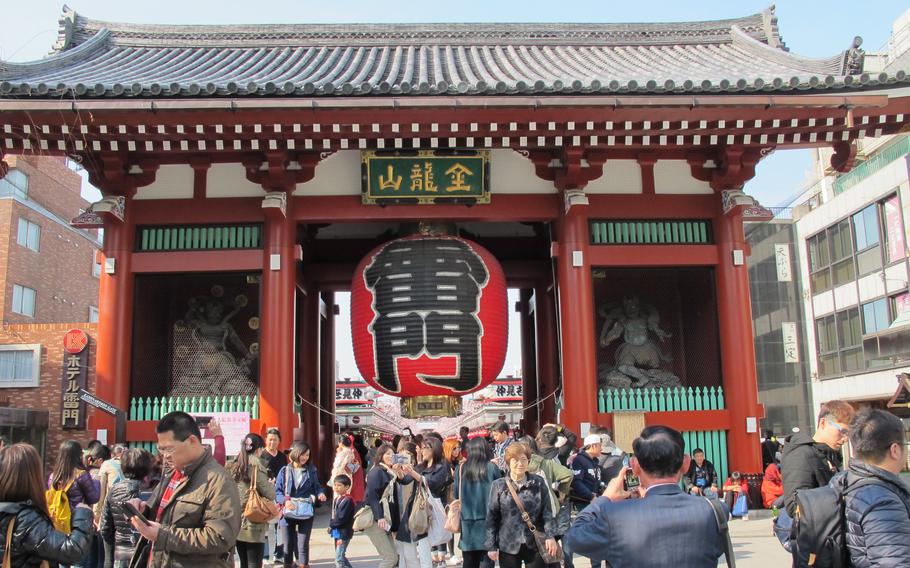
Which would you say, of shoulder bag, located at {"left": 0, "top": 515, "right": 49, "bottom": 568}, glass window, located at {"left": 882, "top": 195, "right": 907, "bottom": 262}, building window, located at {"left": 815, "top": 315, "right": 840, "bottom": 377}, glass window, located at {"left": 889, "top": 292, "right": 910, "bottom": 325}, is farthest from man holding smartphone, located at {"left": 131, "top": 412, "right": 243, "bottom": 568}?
building window, located at {"left": 815, "top": 315, "right": 840, "bottom": 377}

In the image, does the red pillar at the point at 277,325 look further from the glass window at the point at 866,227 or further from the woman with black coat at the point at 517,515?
the glass window at the point at 866,227

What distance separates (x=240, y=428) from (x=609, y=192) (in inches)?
251

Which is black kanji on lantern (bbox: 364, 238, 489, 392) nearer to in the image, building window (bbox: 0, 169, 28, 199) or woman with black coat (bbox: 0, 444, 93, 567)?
woman with black coat (bbox: 0, 444, 93, 567)

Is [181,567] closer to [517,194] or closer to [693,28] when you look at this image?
[517,194]

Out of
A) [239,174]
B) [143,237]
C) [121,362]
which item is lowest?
[121,362]

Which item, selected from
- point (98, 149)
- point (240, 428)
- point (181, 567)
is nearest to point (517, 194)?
point (240, 428)

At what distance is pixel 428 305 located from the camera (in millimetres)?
10766

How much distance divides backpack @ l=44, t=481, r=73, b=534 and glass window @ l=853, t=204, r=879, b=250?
26.4m

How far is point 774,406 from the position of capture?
33281 millimetres

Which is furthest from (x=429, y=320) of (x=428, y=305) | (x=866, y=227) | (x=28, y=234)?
(x=28, y=234)

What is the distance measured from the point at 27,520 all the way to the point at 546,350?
12034mm

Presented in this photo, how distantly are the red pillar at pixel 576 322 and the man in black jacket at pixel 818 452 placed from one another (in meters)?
6.19

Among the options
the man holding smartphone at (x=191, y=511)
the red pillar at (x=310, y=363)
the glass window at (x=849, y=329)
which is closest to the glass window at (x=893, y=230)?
the glass window at (x=849, y=329)

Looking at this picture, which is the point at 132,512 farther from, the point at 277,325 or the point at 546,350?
the point at 546,350
